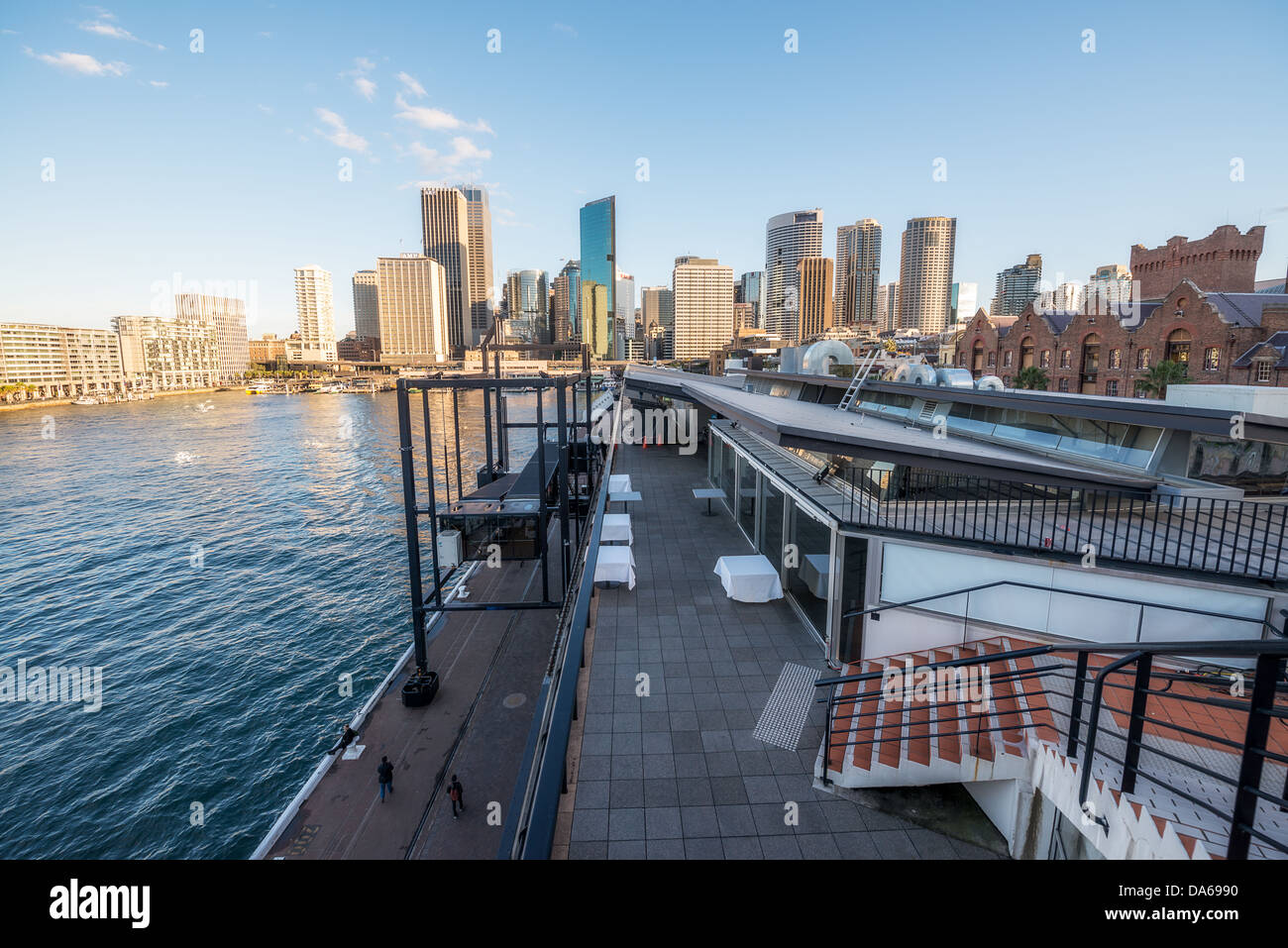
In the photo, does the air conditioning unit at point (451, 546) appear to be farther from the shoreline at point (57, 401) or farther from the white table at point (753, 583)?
the shoreline at point (57, 401)

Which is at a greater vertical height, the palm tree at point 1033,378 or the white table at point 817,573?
the palm tree at point 1033,378

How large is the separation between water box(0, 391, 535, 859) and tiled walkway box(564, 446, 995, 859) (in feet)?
45.5

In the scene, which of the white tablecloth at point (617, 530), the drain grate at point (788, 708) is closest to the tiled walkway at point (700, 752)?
the drain grate at point (788, 708)

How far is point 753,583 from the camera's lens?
11359 mm

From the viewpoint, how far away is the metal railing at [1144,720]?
301 centimetres

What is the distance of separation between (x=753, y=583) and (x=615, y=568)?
9.31 feet

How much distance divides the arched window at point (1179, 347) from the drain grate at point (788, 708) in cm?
4753

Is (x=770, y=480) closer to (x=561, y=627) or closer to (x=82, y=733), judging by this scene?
(x=561, y=627)

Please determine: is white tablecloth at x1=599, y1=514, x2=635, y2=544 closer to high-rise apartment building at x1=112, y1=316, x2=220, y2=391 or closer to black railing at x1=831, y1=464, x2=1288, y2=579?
black railing at x1=831, y1=464, x2=1288, y2=579

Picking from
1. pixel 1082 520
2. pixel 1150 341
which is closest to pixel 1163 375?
pixel 1150 341

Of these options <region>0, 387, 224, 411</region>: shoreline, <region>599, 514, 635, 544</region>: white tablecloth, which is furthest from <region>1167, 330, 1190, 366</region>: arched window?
<region>0, 387, 224, 411</region>: shoreline

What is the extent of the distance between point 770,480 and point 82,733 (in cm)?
2546

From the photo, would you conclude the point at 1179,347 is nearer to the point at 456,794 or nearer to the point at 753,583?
the point at 753,583
